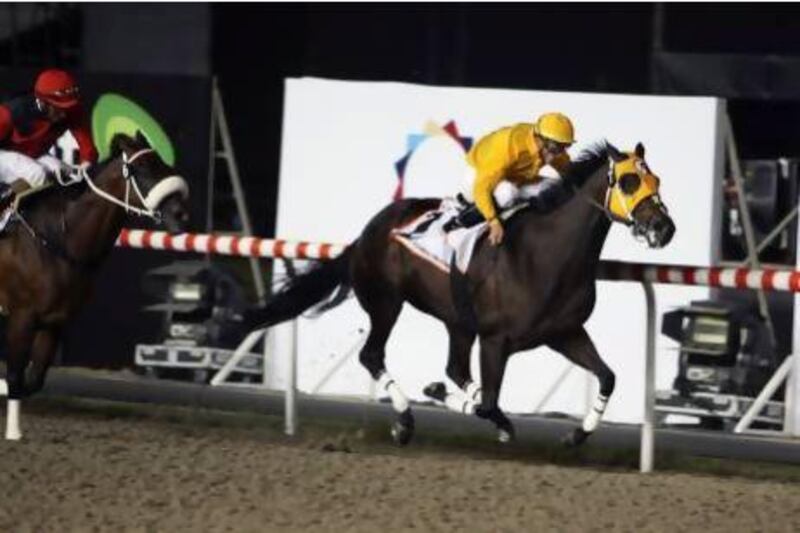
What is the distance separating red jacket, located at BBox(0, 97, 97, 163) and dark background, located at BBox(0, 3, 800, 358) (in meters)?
2.86

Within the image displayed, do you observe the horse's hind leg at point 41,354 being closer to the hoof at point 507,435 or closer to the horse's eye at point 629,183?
the hoof at point 507,435

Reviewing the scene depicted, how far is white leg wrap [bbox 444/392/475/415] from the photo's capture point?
463 inches

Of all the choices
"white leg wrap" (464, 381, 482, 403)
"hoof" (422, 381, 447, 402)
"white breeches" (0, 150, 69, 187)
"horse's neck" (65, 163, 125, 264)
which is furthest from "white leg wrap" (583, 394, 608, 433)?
"white breeches" (0, 150, 69, 187)

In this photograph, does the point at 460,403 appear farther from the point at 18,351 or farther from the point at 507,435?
the point at 18,351

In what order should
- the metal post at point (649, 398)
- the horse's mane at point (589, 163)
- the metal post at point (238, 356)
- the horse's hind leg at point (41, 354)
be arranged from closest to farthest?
the metal post at point (649, 398)
the horse's mane at point (589, 163)
the horse's hind leg at point (41, 354)
the metal post at point (238, 356)

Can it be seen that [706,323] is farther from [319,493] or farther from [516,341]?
[319,493]

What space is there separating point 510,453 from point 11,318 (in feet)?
8.47

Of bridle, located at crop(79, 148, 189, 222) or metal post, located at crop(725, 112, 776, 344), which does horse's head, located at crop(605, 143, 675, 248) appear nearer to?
metal post, located at crop(725, 112, 776, 344)

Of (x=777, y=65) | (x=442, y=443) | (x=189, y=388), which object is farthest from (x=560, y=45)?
(x=442, y=443)

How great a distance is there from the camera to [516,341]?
11.4 m

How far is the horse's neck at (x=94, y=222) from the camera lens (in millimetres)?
11734

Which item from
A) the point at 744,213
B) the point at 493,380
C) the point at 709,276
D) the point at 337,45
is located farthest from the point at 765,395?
the point at 337,45

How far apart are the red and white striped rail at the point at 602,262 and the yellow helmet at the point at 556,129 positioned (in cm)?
72

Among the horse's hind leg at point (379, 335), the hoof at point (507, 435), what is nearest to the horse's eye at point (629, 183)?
the hoof at point (507, 435)
